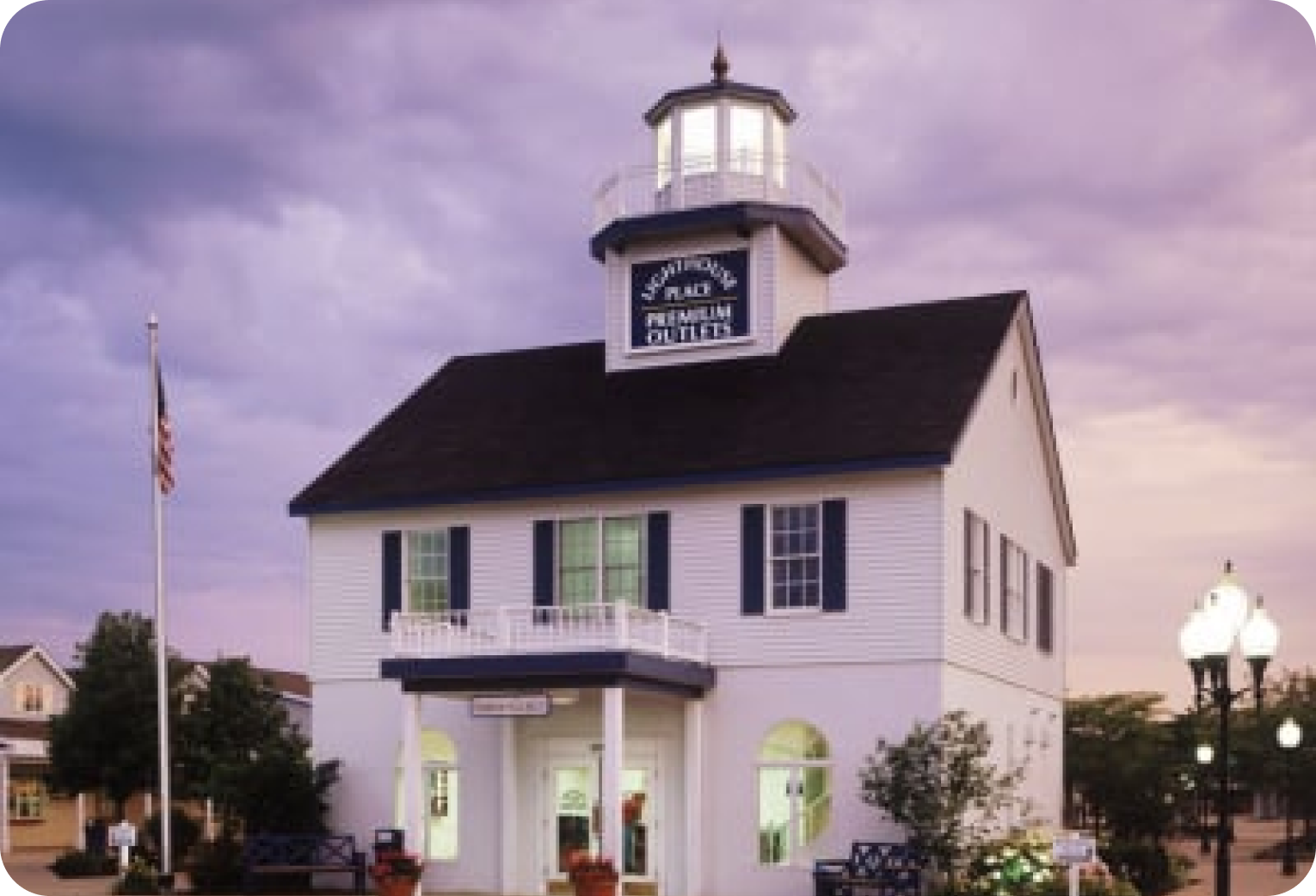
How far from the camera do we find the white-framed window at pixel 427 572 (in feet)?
87.6

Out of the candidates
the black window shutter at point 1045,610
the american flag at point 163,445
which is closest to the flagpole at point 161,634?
the american flag at point 163,445

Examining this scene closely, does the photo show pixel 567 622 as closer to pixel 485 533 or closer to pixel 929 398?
pixel 485 533

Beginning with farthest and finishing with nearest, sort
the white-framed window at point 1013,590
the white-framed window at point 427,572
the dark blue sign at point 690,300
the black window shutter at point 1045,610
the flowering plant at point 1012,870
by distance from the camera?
the black window shutter at point 1045,610
the dark blue sign at point 690,300
the white-framed window at point 1013,590
the white-framed window at point 427,572
the flowering plant at point 1012,870

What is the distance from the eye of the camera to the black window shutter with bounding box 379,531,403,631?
2678 centimetres

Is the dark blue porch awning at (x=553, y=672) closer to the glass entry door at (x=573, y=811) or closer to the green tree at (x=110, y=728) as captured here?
the glass entry door at (x=573, y=811)

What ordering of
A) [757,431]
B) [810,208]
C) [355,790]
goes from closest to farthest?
1. [757,431]
2. [355,790]
3. [810,208]

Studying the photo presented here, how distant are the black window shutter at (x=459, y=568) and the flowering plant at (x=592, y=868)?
6.06 metres

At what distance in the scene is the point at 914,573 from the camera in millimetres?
23062

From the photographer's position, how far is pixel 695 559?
24688 mm

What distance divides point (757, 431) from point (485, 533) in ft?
15.7

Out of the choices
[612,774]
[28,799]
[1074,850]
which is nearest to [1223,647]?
[1074,850]

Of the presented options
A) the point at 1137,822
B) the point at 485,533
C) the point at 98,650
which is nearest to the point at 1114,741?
the point at 1137,822

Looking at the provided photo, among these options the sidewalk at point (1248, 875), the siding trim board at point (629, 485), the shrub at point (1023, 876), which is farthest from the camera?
the sidewalk at point (1248, 875)

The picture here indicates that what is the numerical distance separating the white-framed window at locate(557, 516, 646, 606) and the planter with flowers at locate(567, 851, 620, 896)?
489 cm
